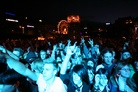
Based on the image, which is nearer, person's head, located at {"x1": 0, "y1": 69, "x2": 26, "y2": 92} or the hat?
person's head, located at {"x1": 0, "y1": 69, "x2": 26, "y2": 92}

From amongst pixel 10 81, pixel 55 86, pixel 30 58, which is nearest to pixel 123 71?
→ pixel 55 86

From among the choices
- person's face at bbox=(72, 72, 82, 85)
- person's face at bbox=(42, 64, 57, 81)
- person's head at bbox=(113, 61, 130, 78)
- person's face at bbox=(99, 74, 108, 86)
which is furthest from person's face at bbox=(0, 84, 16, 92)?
person's head at bbox=(113, 61, 130, 78)

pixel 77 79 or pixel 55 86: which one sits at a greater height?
pixel 55 86

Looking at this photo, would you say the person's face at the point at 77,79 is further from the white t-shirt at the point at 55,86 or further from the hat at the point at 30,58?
the hat at the point at 30,58

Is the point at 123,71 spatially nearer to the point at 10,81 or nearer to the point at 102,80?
the point at 102,80

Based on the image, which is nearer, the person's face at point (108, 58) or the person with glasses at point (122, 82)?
the person with glasses at point (122, 82)

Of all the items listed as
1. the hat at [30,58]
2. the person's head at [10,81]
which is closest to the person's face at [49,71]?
the person's head at [10,81]

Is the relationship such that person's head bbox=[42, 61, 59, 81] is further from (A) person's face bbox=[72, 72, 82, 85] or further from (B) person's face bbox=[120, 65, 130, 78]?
(B) person's face bbox=[120, 65, 130, 78]

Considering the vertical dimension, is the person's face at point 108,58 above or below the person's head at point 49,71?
below

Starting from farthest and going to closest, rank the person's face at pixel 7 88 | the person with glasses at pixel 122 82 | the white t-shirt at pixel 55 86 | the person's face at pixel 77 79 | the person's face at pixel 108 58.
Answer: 1. the person's face at pixel 108 58
2. the person with glasses at pixel 122 82
3. the person's face at pixel 77 79
4. the person's face at pixel 7 88
5. the white t-shirt at pixel 55 86

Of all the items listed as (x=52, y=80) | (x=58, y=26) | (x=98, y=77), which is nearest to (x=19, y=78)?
(x=52, y=80)

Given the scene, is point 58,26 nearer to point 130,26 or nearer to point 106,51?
point 130,26

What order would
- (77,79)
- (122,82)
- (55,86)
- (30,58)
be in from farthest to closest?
(30,58), (122,82), (77,79), (55,86)

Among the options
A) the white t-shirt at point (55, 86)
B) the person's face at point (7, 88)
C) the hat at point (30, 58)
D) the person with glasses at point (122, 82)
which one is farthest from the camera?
the hat at point (30, 58)
